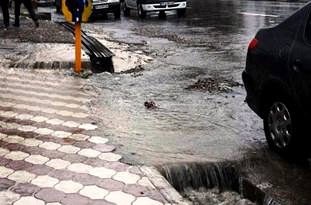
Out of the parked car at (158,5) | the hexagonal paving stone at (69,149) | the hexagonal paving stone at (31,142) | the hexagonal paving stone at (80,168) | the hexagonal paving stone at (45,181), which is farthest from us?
the parked car at (158,5)

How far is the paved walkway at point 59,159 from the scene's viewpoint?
14.0 feet

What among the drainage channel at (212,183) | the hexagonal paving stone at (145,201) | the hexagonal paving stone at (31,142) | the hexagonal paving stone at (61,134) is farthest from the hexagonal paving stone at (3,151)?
the hexagonal paving stone at (145,201)

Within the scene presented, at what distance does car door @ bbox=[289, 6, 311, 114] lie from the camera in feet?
15.4

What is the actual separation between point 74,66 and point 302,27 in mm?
5306

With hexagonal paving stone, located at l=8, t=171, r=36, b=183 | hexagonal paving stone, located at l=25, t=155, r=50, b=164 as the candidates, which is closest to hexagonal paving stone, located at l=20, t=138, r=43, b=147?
hexagonal paving stone, located at l=25, t=155, r=50, b=164

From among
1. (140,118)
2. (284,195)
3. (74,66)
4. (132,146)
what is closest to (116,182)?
(132,146)

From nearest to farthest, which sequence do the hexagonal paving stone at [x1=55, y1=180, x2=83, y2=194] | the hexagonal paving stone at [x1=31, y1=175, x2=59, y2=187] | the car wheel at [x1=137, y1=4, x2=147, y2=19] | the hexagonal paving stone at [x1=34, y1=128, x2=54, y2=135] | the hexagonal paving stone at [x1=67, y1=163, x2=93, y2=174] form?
the hexagonal paving stone at [x1=55, y1=180, x2=83, y2=194]
the hexagonal paving stone at [x1=31, y1=175, x2=59, y2=187]
the hexagonal paving stone at [x1=67, y1=163, x2=93, y2=174]
the hexagonal paving stone at [x1=34, y1=128, x2=54, y2=135]
the car wheel at [x1=137, y1=4, x2=147, y2=19]

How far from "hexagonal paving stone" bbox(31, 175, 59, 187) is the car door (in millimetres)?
2341

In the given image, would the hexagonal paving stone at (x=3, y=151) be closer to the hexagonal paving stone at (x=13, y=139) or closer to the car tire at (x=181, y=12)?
the hexagonal paving stone at (x=13, y=139)

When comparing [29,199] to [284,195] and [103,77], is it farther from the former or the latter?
[103,77]

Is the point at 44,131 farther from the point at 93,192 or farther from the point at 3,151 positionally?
the point at 93,192

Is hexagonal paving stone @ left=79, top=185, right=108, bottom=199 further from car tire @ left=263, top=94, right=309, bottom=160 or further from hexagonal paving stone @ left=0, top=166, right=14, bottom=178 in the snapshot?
car tire @ left=263, top=94, right=309, bottom=160

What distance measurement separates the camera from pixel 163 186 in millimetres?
4430

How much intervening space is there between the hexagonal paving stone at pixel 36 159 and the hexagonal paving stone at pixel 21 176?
27cm
